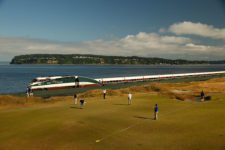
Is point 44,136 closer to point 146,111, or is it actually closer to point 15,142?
point 15,142

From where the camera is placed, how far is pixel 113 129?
96.7 feet

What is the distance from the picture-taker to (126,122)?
32.7 metres

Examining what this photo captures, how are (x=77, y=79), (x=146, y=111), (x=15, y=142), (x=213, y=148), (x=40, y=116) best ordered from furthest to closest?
(x=77, y=79)
(x=146, y=111)
(x=40, y=116)
(x=15, y=142)
(x=213, y=148)

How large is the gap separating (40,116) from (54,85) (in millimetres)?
58829

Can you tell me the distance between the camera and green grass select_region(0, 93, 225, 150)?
2461cm

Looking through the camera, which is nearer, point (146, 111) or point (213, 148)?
point (213, 148)

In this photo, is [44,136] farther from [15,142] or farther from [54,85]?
[54,85]

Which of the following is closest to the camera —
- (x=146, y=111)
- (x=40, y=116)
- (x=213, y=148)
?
(x=213, y=148)

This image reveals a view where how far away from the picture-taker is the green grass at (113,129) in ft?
80.7

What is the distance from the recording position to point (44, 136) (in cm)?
2698

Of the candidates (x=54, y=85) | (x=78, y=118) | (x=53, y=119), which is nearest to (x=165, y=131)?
(x=78, y=118)

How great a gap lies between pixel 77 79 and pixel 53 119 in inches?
2694

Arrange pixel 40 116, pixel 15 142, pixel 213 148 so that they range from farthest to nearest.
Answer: pixel 40 116 → pixel 15 142 → pixel 213 148

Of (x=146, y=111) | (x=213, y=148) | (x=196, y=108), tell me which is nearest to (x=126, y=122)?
(x=146, y=111)
